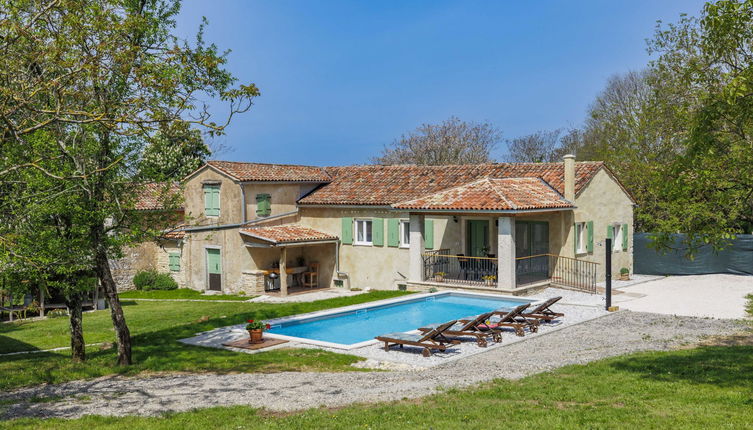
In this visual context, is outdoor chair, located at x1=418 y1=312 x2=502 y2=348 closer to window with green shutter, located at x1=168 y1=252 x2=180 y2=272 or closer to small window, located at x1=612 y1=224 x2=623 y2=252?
small window, located at x1=612 y1=224 x2=623 y2=252

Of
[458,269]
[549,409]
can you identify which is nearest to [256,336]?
[549,409]

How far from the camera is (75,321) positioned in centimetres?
1555

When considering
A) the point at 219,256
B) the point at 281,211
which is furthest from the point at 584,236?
the point at 219,256

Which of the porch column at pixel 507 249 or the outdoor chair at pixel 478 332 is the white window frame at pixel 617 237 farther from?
the outdoor chair at pixel 478 332

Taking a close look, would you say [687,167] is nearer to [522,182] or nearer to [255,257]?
[522,182]

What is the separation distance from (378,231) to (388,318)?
7.89 metres

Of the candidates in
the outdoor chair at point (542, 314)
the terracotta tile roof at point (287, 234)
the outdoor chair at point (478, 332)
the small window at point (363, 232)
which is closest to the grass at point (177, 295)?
the terracotta tile roof at point (287, 234)

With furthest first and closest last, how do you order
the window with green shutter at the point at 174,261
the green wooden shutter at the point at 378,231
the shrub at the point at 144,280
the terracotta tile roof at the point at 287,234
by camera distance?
the shrub at the point at 144,280, the window with green shutter at the point at 174,261, the green wooden shutter at the point at 378,231, the terracotta tile roof at the point at 287,234

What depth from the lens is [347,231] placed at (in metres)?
30.8

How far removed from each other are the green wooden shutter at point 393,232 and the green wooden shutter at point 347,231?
2.22 metres

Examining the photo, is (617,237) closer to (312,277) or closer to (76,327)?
(312,277)

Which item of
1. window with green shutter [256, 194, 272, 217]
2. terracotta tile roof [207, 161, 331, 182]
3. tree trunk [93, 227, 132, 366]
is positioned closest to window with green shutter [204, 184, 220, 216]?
terracotta tile roof [207, 161, 331, 182]

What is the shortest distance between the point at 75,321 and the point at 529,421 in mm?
11330

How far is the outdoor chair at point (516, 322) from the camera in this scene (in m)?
17.8
